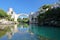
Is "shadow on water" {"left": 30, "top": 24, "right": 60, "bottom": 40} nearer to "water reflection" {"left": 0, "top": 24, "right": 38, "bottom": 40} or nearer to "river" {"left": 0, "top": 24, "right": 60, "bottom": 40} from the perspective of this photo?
"river" {"left": 0, "top": 24, "right": 60, "bottom": 40}

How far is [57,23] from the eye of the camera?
5538cm

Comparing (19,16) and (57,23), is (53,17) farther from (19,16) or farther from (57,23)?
(19,16)

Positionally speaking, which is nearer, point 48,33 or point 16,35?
point 16,35

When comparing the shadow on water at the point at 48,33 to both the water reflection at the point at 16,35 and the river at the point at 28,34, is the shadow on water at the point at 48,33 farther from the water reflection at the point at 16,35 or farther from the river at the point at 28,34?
the water reflection at the point at 16,35

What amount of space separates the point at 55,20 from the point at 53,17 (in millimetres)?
2775

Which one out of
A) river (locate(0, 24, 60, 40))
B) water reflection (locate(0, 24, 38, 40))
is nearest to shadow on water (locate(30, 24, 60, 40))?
river (locate(0, 24, 60, 40))

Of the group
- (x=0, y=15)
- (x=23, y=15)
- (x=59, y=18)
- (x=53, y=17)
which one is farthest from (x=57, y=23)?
(x=23, y=15)

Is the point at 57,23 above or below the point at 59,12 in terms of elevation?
below

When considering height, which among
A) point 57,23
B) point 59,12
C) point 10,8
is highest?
point 10,8

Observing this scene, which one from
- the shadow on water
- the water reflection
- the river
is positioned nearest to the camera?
the water reflection

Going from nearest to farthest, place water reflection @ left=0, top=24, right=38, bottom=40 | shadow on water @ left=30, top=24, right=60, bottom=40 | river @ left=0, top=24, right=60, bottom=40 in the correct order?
1. water reflection @ left=0, top=24, right=38, bottom=40
2. river @ left=0, top=24, right=60, bottom=40
3. shadow on water @ left=30, top=24, right=60, bottom=40

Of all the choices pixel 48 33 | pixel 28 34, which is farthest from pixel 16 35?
pixel 48 33

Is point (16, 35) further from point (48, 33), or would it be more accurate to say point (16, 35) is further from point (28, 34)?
Answer: point (48, 33)

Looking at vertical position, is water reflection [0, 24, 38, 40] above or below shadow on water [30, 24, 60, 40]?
above
